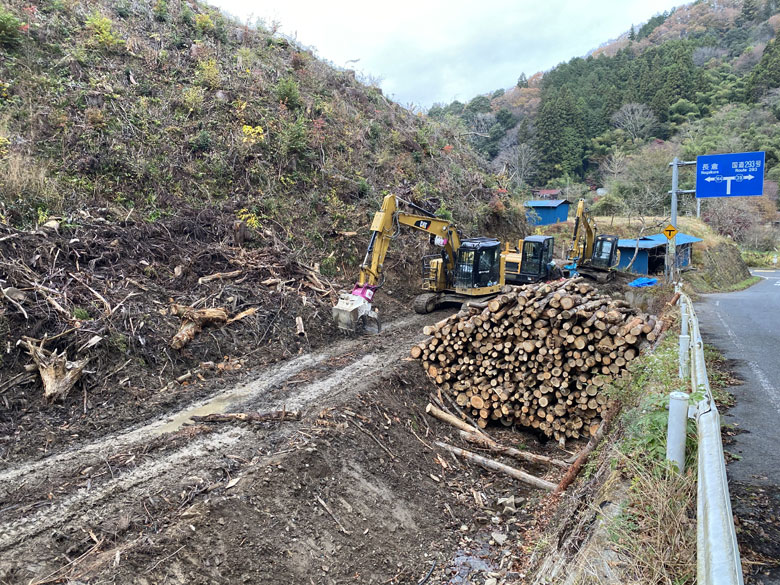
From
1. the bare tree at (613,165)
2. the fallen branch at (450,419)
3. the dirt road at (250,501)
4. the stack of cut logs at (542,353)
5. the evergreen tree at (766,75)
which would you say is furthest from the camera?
the evergreen tree at (766,75)

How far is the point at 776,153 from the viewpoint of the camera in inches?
1805

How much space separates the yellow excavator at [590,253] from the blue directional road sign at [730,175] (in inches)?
189

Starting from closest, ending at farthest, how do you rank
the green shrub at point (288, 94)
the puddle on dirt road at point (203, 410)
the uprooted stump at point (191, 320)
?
the puddle on dirt road at point (203, 410)
the uprooted stump at point (191, 320)
the green shrub at point (288, 94)

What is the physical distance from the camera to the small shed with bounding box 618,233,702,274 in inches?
1104

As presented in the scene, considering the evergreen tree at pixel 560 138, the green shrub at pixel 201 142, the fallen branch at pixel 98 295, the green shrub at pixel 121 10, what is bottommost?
the fallen branch at pixel 98 295

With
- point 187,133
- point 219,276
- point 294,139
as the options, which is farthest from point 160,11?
point 219,276

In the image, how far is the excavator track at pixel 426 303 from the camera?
1375 cm

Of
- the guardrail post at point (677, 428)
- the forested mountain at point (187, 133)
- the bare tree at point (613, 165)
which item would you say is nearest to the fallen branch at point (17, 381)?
the forested mountain at point (187, 133)

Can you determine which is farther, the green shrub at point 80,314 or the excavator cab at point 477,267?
the excavator cab at point 477,267

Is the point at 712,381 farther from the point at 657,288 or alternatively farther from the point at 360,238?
the point at 657,288

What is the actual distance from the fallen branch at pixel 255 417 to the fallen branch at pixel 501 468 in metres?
2.34

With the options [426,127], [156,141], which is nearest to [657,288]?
[426,127]

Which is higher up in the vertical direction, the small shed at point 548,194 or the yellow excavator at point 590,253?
the small shed at point 548,194

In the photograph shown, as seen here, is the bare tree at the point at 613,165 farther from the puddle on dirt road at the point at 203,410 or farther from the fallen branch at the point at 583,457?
the puddle on dirt road at the point at 203,410
